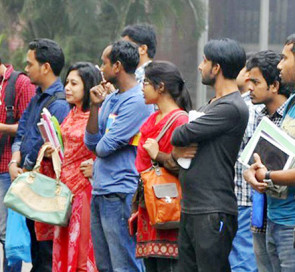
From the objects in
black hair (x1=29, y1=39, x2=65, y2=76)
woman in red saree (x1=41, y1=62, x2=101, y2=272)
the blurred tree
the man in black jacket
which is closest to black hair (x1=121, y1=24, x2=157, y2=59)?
black hair (x1=29, y1=39, x2=65, y2=76)

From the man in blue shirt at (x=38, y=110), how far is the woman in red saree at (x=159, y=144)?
1540 millimetres

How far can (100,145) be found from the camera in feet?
24.2

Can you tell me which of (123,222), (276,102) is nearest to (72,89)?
(123,222)

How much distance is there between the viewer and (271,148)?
612cm

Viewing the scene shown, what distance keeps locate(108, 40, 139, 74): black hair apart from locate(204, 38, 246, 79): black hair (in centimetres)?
116

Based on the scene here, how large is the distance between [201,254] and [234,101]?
93cm

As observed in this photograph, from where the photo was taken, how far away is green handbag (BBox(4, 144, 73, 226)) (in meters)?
7.87

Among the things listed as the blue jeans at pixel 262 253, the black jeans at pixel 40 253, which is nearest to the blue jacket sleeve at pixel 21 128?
the black jeans at pixel 40 253

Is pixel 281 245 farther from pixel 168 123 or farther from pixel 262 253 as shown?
pixel 168 123

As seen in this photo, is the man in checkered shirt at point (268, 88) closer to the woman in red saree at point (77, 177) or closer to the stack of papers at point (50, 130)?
the woman in red saree at point (77, 177)

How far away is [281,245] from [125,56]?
2.09 m

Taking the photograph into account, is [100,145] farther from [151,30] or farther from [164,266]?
[151,30]

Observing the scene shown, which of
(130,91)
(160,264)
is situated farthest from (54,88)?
(160,264)

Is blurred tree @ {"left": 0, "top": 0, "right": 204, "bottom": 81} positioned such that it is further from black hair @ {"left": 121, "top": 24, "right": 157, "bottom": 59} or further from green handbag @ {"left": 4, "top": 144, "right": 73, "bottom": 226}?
green handbag @ {"left": 4, "top": 144, "right": 73, "bottom": 226}
